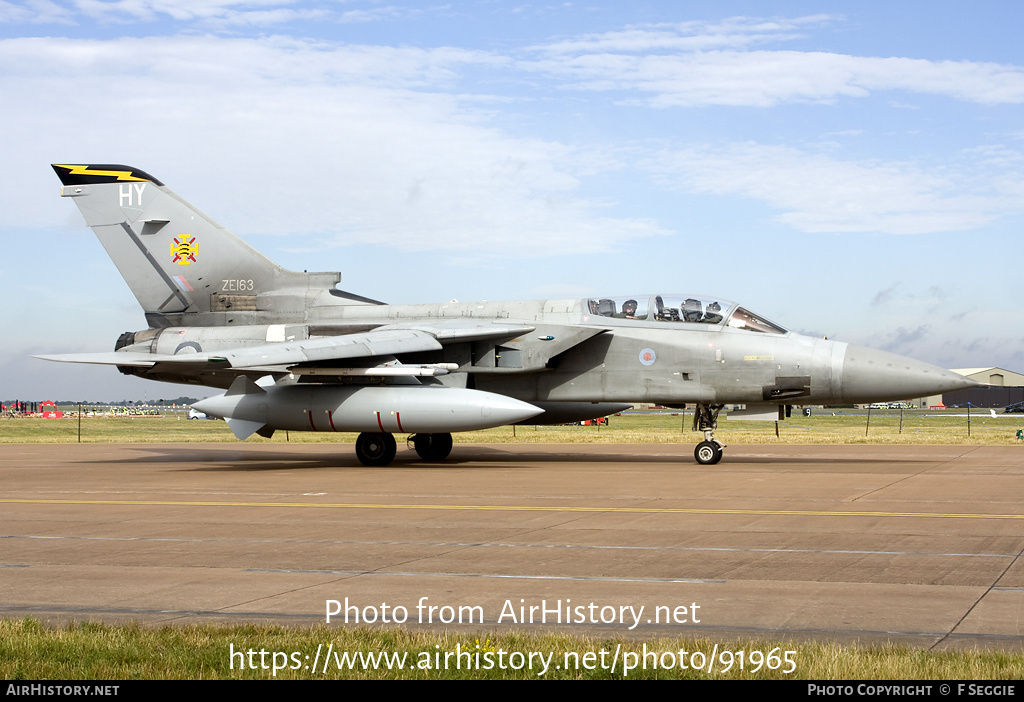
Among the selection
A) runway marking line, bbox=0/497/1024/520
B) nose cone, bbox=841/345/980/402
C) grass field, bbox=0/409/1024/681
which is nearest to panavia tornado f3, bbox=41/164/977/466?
nose cone, bbox=841/345/980/402

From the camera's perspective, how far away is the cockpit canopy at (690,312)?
57.3ft

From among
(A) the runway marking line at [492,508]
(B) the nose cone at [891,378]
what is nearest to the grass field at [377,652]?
(A) the runway marking line at [492,508]

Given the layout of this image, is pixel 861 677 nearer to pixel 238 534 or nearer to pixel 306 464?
pixel 238 534

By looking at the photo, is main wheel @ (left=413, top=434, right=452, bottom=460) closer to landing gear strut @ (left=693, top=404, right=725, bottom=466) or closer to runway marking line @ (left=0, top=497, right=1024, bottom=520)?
landing gear strut @ (left=693, top=404, right=725, bottom=466)

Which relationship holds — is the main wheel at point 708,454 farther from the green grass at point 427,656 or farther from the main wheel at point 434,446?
the green grass at point 427,656

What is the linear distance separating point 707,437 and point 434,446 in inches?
214

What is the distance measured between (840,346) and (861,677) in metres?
13.4

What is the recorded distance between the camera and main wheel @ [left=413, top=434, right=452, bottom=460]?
19.4 metres

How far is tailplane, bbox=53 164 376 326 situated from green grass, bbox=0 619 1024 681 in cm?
1546

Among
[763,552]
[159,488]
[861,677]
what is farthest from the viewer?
[159,488]

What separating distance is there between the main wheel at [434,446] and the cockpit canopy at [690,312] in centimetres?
418

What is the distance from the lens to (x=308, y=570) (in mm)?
7180

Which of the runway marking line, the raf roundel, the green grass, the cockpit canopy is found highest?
the raf roundel
